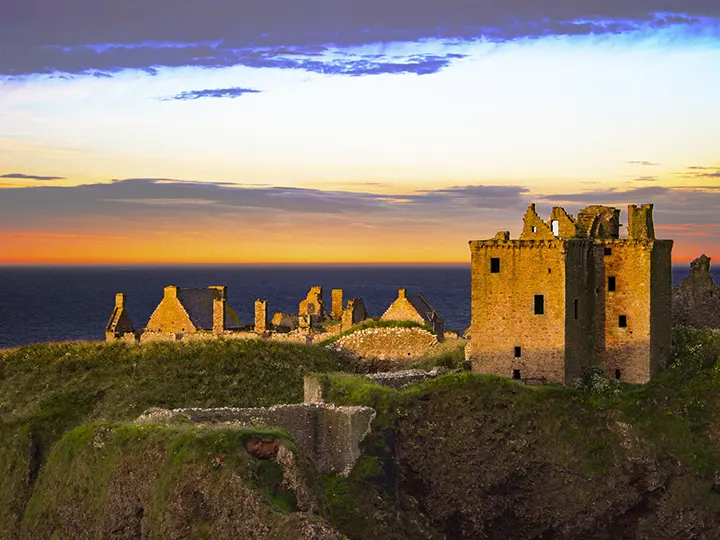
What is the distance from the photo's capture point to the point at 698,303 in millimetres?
46000

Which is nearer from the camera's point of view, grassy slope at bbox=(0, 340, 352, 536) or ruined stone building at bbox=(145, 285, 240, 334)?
grassy slope at bbox=(0, 340, 352, 536)

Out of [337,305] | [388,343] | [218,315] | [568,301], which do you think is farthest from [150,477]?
[337,305]

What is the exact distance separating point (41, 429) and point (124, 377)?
701cm

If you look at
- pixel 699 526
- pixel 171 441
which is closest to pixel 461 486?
pixel 699 526

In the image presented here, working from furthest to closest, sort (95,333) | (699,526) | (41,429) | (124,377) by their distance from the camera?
(95,333) < (124,377) < (41,429) < (699,526)

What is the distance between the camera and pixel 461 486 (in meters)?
34.6

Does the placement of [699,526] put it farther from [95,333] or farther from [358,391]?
[95,333]

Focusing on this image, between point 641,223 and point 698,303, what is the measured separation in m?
7.66

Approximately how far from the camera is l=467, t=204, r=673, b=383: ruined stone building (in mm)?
39000

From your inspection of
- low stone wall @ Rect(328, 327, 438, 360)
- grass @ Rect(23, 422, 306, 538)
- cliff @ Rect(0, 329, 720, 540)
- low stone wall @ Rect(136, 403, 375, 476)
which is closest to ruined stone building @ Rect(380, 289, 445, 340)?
low stone wall @ Rect(328, 327, 438, 360)

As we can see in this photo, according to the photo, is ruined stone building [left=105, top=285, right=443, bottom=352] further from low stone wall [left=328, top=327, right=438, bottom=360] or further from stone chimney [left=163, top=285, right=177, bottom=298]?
low stone wall [left=328, top=327, right=438, bottom=360]

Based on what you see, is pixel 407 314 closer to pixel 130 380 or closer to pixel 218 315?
pixel 218 315

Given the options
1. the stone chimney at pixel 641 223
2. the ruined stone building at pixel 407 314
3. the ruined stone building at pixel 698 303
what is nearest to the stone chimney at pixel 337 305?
the ruined stone building at pixel 407 314

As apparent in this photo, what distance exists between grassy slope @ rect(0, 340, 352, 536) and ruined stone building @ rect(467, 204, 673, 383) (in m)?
8.81
